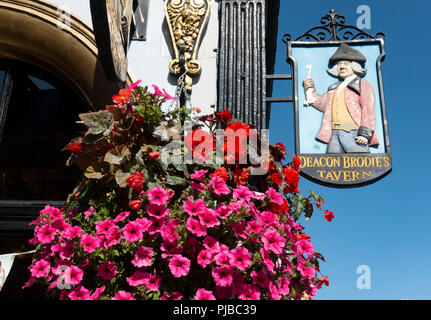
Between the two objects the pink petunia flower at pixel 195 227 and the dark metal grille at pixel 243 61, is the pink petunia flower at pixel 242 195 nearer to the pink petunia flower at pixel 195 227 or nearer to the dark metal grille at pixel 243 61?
the pink petunia flower at pixel 195 227

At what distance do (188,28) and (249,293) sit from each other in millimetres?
2885

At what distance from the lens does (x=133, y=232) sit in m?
1.51

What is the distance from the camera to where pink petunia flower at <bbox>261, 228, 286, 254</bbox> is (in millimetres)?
1529

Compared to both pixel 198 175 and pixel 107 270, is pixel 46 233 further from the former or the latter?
pixel 198 175

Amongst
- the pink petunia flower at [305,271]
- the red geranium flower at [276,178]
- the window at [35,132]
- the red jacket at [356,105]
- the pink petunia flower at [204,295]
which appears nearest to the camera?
the pink petunia flower at [204,295]

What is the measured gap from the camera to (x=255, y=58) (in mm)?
3582

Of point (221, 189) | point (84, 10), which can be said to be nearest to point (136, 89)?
point (221, 189)

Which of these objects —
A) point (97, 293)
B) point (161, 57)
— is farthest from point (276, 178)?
point (161, 57)

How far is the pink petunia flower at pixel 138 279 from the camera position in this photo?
1.45 metres

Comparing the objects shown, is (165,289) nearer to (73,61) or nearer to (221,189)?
(221,189)

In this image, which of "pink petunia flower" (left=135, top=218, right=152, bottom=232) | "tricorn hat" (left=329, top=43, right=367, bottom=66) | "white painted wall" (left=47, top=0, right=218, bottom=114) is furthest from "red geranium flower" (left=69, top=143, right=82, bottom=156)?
"tricorn hat" (left=329, top=43, right=367, bottom=66)

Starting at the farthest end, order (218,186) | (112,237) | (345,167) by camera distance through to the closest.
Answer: (345,167), (218,186), (112,237)

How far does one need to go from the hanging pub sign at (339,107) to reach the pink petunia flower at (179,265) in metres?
2.06

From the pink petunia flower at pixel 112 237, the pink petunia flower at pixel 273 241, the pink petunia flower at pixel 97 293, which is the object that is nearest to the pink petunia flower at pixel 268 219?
the pink petunia flower at pixel 273 241
